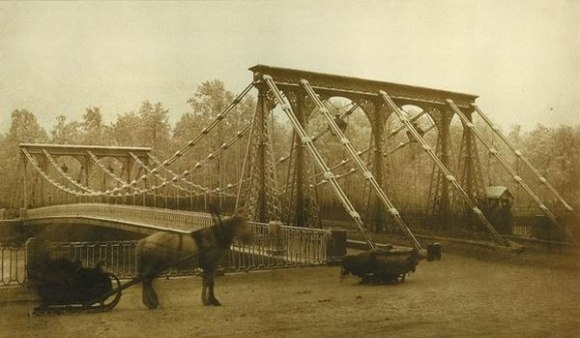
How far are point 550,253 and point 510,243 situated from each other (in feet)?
3.07

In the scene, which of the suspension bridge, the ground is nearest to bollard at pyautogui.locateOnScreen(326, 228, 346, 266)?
the suspension bridge

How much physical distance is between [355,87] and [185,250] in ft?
30.6

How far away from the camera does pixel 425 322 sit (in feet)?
21.5

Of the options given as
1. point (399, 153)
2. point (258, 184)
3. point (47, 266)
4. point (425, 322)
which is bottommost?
point (425, 322)

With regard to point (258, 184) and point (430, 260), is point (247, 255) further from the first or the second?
point (430, 260)

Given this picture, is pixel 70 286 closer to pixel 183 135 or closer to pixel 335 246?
pixel 335 246

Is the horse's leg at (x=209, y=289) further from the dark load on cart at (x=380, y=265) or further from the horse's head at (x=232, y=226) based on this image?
the dark load on cart at (x=380, y=265)

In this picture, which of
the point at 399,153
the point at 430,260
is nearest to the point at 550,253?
the point at 430,260

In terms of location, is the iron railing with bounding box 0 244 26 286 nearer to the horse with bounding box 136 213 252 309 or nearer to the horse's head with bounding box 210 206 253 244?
the horse with bounding box 136 213 252 309

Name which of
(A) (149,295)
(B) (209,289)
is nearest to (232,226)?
(B) (209,289)

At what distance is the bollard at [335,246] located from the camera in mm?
11086

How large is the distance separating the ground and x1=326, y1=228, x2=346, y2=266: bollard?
1.22 m

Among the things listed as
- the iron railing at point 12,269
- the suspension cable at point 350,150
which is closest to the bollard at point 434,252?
the suspension cable at point 350,150

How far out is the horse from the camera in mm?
6898
